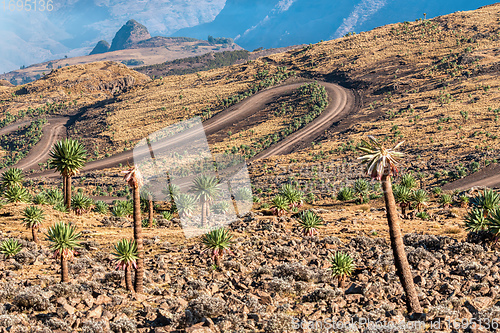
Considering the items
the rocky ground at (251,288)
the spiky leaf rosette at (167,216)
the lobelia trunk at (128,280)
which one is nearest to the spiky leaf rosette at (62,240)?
the rocky ground at (251,288)

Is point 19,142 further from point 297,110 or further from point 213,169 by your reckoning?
point 297,110

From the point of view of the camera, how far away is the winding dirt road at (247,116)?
235ft

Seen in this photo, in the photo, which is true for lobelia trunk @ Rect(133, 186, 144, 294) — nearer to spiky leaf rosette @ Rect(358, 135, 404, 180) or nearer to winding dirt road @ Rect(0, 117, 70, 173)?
spiky leaf rosette @ Rect(358, 135, 404, 180)

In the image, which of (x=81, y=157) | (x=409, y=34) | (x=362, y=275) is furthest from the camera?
(x=409, y=34)

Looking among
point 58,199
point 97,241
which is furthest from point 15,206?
point 97,241

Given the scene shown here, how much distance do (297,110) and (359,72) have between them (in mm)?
21997

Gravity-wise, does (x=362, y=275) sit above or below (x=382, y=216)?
below

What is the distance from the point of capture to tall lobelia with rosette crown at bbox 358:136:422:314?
14484 mm

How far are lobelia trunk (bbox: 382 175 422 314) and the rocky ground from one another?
2.14ft

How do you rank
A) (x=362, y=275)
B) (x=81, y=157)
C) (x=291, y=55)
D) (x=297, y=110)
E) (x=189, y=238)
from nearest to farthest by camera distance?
(x=362, y=275)
(x=189, y=238)
(x=81, y=157)
(x=297, y=110)
(x=291, y=55)

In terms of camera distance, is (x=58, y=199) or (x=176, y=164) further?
(x=176, y=164)

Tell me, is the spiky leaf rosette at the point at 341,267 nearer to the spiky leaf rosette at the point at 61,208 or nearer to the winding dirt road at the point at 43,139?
the spiky leaf rosette at the point at 61,208

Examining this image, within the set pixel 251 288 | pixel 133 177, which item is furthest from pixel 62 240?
pixel 251 288

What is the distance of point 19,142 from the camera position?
87.6 m
